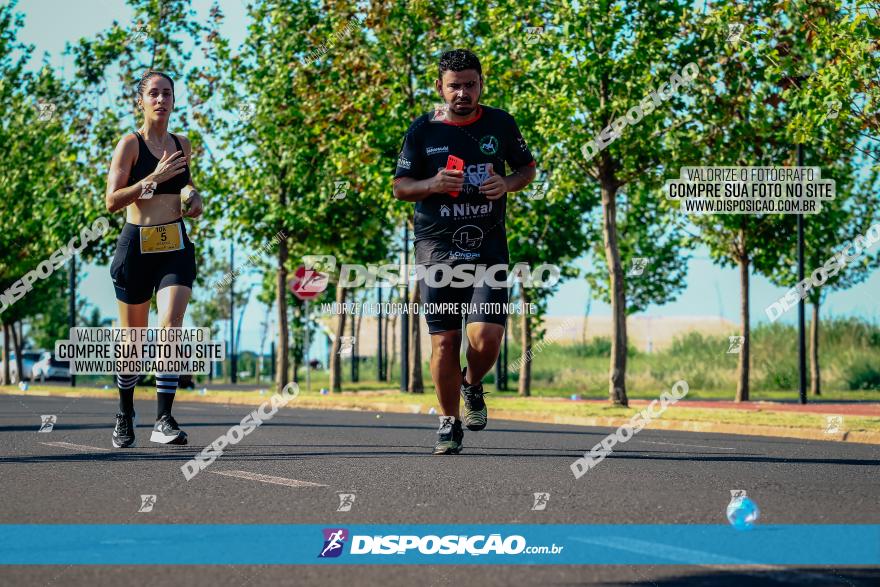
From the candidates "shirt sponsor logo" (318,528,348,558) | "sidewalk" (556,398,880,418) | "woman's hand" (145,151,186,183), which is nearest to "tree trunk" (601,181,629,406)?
"sidewalk" (556,398,880,418)

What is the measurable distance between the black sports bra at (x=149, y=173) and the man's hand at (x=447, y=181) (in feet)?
7.24

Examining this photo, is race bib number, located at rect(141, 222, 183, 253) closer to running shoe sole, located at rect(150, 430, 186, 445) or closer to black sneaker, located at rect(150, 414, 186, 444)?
black sneaker, located at rect(150, 414, 186, 444)

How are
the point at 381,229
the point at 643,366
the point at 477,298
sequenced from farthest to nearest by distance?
the point at 643,366
the point at 381,229
the point at 477,298

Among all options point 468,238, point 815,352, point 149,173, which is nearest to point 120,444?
point 149,173

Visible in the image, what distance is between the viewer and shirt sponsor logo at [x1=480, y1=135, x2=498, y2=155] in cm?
764

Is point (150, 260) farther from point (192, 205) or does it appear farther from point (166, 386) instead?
point (166, 386)

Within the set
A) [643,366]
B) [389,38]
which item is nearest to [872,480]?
[389,38]

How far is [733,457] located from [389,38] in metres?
18.3

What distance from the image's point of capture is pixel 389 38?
25.4 m

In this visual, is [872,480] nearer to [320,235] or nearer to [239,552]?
[239,552]

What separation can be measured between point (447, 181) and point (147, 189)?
7.83 feet

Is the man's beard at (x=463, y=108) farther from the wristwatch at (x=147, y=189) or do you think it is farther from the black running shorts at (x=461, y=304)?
the wristwatch at (x=147, y=189)

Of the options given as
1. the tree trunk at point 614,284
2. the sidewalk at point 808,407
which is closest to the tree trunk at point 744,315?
the sidewalk at point 808,407

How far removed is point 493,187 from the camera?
739 cm
